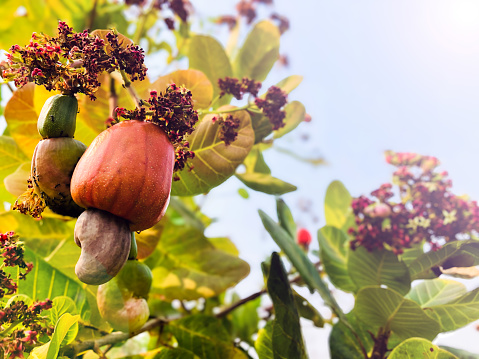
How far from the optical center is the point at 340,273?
1.13 meters

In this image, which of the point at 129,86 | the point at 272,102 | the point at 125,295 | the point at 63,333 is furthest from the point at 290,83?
the point at 63,333

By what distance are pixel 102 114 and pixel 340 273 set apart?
2.42 feet

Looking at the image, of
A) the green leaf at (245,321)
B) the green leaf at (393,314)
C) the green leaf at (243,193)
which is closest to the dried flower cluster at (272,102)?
the green leaf at (393,314)

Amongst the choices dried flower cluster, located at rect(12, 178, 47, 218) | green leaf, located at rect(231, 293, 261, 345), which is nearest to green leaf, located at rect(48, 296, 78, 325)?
dried flower cluster, located at rect(12, 178, 47, 218)

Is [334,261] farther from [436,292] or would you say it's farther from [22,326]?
[22,326]

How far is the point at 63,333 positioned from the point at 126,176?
24cm

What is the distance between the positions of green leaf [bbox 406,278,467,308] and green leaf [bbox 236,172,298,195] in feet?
1.50

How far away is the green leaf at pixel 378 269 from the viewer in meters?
0.98

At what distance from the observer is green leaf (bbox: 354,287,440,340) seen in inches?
34.6

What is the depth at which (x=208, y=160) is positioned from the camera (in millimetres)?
726

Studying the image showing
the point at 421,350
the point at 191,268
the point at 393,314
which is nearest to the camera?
the point at 421,350

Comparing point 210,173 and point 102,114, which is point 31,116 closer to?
point 102,114

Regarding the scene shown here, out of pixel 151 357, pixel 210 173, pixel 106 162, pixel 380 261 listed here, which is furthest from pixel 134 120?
pixel 380 261

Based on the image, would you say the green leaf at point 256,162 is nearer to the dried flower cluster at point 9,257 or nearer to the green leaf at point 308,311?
the green leaf at point 308,311
